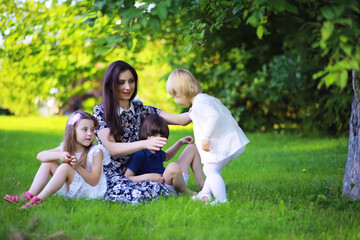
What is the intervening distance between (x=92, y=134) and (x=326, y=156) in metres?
4.28

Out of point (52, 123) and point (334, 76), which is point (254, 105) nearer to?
point (52, 123)

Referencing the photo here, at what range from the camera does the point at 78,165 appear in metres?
3.51

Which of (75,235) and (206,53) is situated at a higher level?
(206,53)

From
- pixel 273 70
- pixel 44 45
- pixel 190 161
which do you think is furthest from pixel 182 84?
pixel 44 45

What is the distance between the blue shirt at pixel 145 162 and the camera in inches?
155

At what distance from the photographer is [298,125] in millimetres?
11211

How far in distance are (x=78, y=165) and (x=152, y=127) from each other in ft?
2.62

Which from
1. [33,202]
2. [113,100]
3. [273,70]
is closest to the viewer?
[33,202]

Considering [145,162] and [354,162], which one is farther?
[145,162]

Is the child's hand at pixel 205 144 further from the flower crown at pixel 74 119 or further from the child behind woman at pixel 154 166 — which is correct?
the flower crown at pixel 74 119

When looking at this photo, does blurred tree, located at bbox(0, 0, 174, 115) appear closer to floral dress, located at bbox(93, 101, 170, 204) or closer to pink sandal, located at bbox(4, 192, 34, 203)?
floral dress, located at bbox(93, 101, 170, 204)

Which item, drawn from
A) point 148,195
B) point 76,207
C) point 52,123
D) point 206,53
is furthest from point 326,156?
point 52,123

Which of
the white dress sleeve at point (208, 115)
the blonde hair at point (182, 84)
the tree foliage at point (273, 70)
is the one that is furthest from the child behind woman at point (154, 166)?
the tree foliage at point (273, 70)

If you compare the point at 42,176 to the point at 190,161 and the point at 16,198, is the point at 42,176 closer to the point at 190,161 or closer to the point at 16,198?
the point at 16,198
